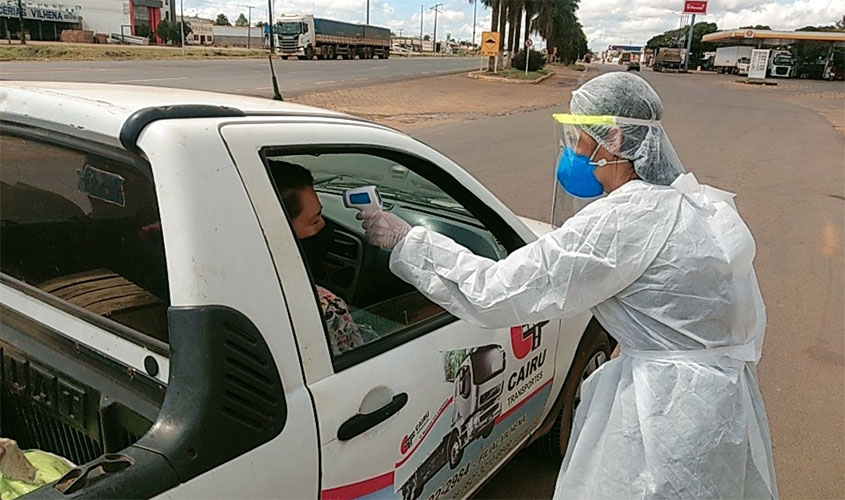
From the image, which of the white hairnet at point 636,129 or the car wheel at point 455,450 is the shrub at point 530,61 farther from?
the car wheel at point 455,450

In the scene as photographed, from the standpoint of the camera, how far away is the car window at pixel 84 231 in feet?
5.32

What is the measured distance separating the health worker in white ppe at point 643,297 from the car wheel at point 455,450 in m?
0.38

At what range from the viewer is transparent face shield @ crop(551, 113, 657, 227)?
2.01 meters

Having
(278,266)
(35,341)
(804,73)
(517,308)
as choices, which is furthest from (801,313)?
(804,73)

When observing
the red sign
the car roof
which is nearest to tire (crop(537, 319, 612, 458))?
the car roof

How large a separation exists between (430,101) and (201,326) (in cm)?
2077

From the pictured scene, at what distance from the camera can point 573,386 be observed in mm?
3072

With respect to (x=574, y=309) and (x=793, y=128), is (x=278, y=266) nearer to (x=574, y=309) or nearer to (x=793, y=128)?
(x=574, y=309)

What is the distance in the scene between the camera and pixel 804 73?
6056 centimetres

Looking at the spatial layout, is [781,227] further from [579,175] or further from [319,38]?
[319,38]

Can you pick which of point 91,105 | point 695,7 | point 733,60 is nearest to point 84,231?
point 91,105

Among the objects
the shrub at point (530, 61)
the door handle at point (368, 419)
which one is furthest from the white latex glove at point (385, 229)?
the shrub at point (530, 61)

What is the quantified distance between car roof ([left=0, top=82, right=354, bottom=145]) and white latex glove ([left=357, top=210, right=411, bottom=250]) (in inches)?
14.9

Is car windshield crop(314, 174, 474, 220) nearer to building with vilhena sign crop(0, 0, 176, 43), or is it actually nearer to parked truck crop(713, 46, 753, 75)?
building with vilhena sign crop(0, 0, 176, 43)
